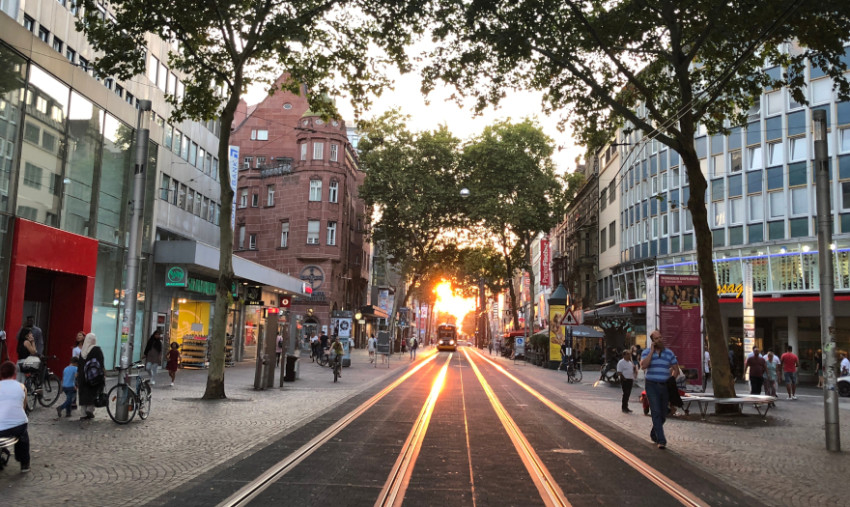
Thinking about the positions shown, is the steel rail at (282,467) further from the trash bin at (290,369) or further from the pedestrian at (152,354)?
the trash bin at (290,369)

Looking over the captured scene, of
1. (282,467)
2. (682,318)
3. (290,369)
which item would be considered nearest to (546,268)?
(682,318)

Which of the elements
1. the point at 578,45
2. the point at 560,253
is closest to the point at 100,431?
the point at 578,45

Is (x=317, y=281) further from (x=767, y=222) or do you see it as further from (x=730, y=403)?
(x=730, y=403)

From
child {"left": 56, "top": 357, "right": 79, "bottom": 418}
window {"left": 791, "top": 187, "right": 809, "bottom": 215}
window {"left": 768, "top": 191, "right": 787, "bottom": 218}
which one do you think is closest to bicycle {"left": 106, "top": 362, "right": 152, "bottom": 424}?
child {"left": 56, "top": 357, "right": 79, "bottom": 418}

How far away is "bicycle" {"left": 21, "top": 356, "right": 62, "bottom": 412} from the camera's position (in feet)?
42.5

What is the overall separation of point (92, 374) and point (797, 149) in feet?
100

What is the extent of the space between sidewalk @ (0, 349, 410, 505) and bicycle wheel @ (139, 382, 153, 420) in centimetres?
16

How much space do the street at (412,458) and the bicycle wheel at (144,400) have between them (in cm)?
30

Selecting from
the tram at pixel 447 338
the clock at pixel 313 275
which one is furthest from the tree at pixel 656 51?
the tram at pixel 447 338

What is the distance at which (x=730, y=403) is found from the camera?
1524 cm

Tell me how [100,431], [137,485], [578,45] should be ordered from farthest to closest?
[578,45], [100,431], [137,485]

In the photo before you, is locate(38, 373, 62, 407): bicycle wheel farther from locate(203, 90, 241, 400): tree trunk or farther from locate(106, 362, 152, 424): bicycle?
locate(203, 90, 241, 400): tree trunk

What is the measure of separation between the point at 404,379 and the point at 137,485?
19.9 metres

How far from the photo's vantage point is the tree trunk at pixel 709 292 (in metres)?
15.4
